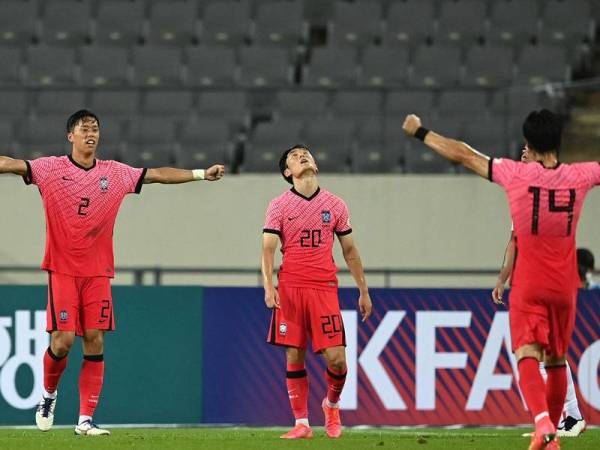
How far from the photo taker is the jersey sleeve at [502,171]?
29.2ft

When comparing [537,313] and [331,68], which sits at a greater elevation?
[331,68]

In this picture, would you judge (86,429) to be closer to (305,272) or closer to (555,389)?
(305,272)

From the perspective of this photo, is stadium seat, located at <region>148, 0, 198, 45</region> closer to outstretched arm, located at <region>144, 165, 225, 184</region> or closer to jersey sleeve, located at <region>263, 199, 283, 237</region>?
outstretched arm, located at <region>144, 165, 225, 184</region>

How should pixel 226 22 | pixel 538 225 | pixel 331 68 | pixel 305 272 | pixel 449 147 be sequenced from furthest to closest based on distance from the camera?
pixel 226 22, pixel 331 68, pixel 305 272, pixel 538 225, pixel 449 147

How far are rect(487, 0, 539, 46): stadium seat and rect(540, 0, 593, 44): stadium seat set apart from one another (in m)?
0.16

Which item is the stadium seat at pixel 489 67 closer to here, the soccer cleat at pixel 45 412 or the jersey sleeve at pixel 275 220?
the jersey sleeve at pixel 275 220

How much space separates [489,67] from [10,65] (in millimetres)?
6466

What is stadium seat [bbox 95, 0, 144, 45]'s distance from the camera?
2114 centimetres

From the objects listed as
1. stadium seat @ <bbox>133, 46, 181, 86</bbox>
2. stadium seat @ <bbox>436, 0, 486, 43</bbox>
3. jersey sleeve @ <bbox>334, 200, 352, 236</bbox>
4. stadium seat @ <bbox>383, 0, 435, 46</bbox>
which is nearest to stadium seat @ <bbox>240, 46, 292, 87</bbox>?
stadium seat @ <bbox>133, 46, 181, 86</bbox>

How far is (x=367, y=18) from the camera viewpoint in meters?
21.2

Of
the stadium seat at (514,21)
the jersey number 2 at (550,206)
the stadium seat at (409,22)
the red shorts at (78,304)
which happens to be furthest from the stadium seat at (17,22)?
the jersey number 2 at (550,206)

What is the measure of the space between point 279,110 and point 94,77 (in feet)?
10.4

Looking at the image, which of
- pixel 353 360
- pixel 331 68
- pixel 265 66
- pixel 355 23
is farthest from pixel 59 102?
pixel 353 360

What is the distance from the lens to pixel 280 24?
69.8 ft
